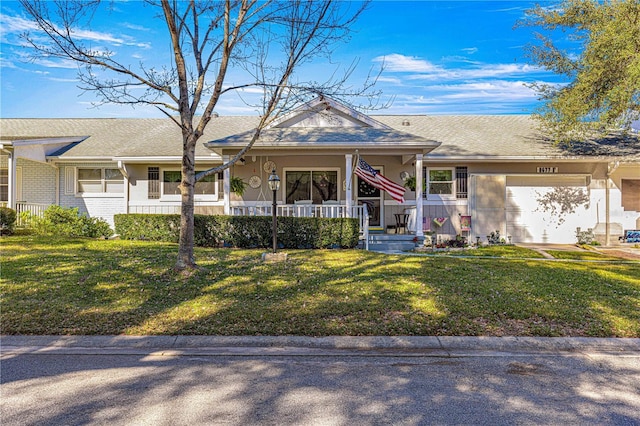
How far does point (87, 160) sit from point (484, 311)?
1524cm

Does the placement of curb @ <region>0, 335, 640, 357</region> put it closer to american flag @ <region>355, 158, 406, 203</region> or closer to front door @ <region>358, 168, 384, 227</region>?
american flag @ <region>355, 158, 406, 203</region>

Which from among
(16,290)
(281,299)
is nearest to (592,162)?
(281,299)

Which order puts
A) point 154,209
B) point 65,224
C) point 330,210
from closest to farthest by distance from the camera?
point 65,224 < point 330,210 < point 154,209

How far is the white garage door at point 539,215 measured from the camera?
570 inches

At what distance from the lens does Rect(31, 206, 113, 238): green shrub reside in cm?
1333

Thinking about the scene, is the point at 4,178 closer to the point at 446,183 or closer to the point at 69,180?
the point at 69,180

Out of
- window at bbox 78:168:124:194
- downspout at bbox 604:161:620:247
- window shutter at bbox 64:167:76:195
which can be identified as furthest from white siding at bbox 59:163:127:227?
downspout at bbox 604:161:620:247

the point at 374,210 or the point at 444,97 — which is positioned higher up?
the point at 444,97

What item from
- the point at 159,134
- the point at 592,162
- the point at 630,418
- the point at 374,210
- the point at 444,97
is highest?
the point at 444,97

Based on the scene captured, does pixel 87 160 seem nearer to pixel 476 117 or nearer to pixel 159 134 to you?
pixel 159 134

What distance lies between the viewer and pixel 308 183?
15234mm

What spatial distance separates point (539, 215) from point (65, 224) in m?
15.9

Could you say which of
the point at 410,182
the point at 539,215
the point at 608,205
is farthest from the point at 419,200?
the point at 608,205

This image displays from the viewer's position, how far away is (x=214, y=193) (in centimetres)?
1585
